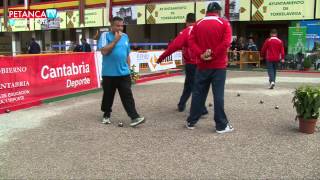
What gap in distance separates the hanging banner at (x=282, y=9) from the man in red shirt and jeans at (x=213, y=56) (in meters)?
18.0

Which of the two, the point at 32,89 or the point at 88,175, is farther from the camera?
the point at 32,89

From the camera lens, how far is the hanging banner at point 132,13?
106 ft

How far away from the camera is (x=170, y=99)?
11.2 meters

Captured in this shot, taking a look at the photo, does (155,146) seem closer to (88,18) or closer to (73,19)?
(88,18)

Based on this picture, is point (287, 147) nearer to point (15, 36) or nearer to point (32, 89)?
point (32, 89)

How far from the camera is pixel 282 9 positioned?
24.8m

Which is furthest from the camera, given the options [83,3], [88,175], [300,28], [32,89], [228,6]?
[83,3]

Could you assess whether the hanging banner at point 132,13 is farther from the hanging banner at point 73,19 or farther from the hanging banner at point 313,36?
the hanging banner at point 313,36

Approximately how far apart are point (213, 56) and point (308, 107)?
61.4 inches

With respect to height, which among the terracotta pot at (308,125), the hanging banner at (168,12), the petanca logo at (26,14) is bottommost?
the terracotta pot at (308,125)

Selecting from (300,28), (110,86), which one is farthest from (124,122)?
(300,28)

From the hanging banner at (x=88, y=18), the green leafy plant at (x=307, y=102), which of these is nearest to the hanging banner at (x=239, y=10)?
the hanging banner at (x=88, y=18)

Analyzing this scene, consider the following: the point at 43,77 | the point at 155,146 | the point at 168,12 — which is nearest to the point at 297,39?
the point at 168,12

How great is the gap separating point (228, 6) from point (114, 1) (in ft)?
33.9
